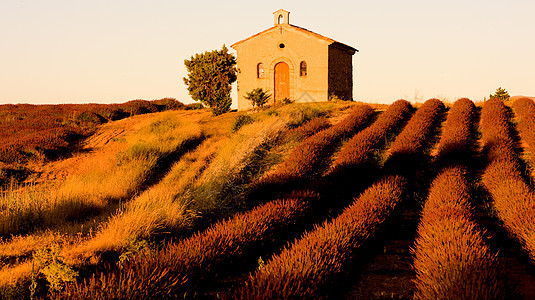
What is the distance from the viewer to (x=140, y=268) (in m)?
4.93

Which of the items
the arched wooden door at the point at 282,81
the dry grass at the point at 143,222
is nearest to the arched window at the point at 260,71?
the arched wooden door at the point at 282,81

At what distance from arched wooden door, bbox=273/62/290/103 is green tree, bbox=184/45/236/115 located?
2.58 m

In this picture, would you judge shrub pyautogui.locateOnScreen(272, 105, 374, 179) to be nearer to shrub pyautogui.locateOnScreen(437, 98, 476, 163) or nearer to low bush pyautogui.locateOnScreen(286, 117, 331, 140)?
low bush pyautogui.locateOnScreen(286, 117, 331, 140)

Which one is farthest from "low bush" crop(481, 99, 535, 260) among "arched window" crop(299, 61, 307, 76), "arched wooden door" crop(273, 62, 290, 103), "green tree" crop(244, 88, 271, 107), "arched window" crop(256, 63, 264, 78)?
"arched window" crop(256, 63, 264, 78)

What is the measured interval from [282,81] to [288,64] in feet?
3.23

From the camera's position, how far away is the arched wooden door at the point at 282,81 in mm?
24328

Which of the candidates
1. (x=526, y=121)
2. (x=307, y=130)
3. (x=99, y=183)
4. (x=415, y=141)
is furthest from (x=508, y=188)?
(x=526, y=121)

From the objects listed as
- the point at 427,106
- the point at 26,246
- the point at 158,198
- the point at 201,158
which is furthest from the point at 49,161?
the point at 427,106

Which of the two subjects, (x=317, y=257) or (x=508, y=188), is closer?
(x=317, y=257)

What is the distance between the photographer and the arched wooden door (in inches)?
958

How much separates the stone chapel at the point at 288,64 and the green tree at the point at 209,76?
3.65 feet

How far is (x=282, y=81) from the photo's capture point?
24.4 metres

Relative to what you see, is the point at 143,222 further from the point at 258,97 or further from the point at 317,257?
the point at 258,97

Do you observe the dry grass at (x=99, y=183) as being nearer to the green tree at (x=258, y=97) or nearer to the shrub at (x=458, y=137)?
the green tree at (x=258, y=97)
